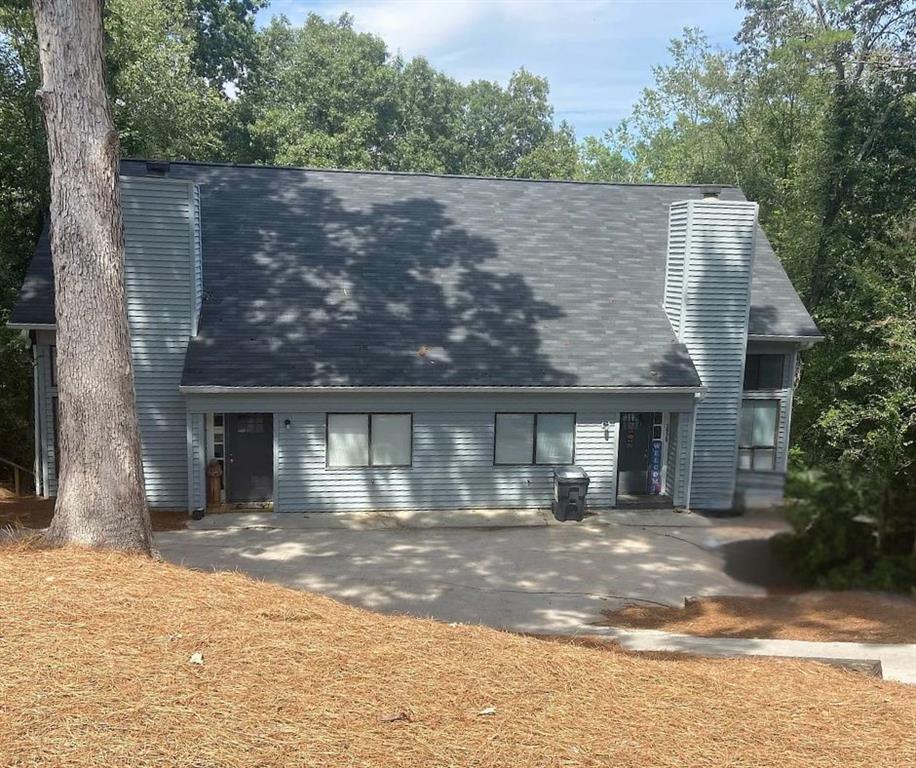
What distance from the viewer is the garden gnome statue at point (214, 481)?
1602 centimetres

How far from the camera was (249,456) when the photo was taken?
16.3 m

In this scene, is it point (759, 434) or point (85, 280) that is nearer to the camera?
point (85, 280)

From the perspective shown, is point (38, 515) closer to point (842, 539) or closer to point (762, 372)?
point (842, 539)

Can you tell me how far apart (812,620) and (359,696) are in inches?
262

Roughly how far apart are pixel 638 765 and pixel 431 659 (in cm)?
186

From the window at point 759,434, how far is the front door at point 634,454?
6.83ft

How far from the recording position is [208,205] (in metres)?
18.7

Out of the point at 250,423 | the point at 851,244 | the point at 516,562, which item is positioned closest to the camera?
the point at 516,562

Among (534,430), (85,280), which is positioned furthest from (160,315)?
(534,430)

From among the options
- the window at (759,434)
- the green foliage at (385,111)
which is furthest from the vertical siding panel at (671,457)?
the green foliage at (385,111)

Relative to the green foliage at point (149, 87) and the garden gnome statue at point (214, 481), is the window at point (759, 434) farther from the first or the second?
the green foliage at point (149, 87)

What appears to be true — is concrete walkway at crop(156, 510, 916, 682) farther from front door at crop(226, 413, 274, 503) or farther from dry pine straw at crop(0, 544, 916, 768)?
dry pine straw at crop(0, 544, 916, 768)

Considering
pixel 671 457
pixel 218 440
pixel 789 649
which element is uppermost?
pixel 218 440

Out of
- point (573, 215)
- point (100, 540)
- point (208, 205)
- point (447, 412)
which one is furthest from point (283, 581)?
point (573, 215)
